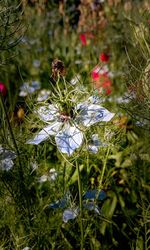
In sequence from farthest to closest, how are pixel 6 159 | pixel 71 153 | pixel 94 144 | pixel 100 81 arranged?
pixel 100 81, pixel 6 159, pixel 94 144, pixel 71 153

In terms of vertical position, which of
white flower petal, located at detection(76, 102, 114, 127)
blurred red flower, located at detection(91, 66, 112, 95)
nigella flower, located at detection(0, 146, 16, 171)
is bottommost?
nigella flower, located at detection(0, 146, 16, 171)

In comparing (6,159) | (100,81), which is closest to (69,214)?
(6,159)

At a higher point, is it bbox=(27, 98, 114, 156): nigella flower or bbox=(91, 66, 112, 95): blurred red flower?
bbox=(91, 66, 112, 95): blurred red flower

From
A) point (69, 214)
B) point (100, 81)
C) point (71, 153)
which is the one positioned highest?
point (100, 81)

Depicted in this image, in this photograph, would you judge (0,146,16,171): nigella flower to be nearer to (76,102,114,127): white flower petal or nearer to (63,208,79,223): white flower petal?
(63,208,79,223): white flower petal

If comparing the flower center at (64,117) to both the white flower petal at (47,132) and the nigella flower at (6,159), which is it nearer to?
the white flower petal at (47,132)

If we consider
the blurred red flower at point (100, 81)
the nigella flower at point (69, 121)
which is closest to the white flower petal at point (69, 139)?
the nigella flower at point (69, 121)

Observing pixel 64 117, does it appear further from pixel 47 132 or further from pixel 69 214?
pixel 69 214

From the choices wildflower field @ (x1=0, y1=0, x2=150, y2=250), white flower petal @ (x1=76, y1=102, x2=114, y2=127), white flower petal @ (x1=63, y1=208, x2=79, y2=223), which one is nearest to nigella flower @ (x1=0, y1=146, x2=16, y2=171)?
wildflower field @ (x1=0, y1=0, x2=150, y2=250)

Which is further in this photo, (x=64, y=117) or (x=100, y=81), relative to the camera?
(x=100, y=81)
